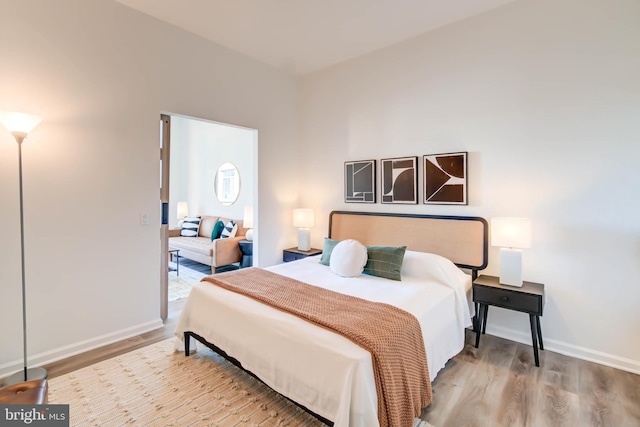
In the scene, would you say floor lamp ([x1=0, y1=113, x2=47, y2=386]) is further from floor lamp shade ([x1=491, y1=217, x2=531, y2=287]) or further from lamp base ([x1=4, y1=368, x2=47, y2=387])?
floor lamp shade ([x1=491, y1=217, x2=531, y2=287])

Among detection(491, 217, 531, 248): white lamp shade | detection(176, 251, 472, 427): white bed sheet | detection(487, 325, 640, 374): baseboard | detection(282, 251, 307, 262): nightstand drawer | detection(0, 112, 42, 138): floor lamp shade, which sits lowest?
detection(487, 325, 640, 374): baseboard

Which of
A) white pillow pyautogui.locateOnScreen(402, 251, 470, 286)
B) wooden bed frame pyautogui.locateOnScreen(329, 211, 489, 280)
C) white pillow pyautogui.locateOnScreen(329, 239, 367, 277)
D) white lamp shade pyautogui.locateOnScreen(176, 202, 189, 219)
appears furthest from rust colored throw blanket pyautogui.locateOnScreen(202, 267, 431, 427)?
white lamp shade pyautogui.locateOnScreen(176, 202, 189, 219)

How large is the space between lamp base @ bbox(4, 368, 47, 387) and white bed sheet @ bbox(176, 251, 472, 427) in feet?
3.22

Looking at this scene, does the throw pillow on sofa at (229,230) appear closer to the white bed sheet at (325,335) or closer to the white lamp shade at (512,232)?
the white bed sheet at (325,335)

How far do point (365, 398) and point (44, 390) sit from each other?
5.22ft

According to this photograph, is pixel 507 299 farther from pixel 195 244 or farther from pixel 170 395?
pixel 195 244

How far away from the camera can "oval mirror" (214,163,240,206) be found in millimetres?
6391

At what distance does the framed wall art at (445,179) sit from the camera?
310cm

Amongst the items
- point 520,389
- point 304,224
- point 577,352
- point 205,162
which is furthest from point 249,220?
point 577,352

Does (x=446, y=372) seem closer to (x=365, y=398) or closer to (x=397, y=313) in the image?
(x=397, y=313)

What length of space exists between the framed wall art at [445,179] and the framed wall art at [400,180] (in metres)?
0.14

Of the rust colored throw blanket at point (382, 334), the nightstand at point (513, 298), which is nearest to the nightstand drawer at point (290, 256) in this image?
the rust colored throw blanket at point (382, 334)

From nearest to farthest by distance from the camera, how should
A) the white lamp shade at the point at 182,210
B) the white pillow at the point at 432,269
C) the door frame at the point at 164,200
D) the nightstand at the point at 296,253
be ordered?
the white pillow at the point at 432,269
the door frame at the point at 164,200
the nightstand at the point at 296,253
the white lamp shade at the point at 182,210

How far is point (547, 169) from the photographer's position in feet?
8.80
